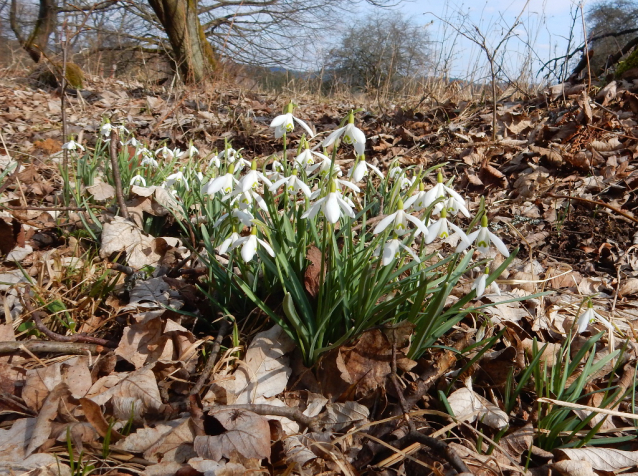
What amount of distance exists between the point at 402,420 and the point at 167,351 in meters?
0.81

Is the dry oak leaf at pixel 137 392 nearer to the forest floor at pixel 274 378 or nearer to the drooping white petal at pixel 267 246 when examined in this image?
the forest floor at pixel 274 378

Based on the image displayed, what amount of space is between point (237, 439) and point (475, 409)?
730 mm

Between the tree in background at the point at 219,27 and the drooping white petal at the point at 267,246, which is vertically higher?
the tree in background at the point at 219,27

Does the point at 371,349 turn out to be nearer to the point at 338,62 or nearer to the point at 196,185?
the point at 196,185

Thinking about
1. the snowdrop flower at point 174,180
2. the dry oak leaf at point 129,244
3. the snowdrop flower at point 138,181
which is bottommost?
the dry oak leaf at point 129,244

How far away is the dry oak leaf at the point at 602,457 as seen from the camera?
3.91 feet

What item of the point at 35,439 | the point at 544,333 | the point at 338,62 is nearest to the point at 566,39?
the point at 544,333

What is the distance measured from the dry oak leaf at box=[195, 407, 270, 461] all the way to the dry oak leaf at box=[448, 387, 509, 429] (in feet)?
1.91

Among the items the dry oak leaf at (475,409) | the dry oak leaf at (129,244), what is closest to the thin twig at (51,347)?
the dry oak leaf at (129,244)

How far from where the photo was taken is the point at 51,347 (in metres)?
1.44

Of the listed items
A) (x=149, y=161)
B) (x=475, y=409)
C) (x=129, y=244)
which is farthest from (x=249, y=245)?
(x=149, y=161)

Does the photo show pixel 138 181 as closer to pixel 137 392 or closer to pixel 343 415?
pixel 137 392

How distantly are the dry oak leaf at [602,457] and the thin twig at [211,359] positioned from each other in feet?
3.43

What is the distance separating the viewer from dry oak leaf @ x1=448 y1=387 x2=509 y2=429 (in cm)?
132
